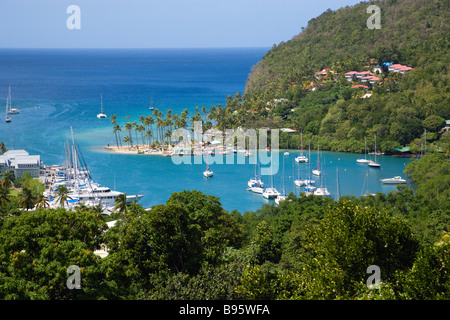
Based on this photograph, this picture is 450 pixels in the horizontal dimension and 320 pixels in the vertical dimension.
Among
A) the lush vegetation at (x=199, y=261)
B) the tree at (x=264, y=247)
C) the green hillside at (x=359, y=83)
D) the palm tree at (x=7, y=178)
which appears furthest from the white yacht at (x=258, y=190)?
the lush vegetation at (x=199, y=261)

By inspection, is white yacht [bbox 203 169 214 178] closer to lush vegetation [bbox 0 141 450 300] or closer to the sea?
the sea

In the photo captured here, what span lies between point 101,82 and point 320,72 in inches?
2412

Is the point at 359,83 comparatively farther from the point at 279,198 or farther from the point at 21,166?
the point at 21,166

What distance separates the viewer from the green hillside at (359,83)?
4806 centimetres

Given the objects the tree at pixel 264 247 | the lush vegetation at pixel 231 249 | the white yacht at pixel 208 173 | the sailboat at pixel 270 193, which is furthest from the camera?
the white yacht at pixel 208 173

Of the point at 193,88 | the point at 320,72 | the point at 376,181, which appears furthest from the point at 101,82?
the point at 376,181

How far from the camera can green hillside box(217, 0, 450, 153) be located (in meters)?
48.1

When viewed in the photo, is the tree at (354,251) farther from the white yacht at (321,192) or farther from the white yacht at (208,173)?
the white yacht at (208,173)

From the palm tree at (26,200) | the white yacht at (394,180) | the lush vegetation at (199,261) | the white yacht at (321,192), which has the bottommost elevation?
the white yacht at (321,192)

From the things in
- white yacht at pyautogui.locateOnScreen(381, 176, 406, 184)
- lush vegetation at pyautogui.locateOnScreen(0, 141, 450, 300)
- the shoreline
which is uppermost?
lush vegetation at pyautogui.locateOnScreen(0, 141, 450, 300)

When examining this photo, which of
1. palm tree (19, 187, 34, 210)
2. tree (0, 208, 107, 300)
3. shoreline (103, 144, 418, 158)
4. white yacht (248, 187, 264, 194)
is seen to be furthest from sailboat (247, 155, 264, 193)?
tree (0, 208, 107, 300)
